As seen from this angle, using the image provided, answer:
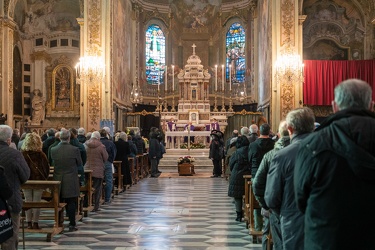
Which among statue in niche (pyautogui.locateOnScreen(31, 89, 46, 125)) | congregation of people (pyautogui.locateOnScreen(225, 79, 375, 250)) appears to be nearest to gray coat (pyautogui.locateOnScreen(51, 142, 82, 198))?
congregation of people (pyautogui.locateOnScreen(225, 79, 375, 250))

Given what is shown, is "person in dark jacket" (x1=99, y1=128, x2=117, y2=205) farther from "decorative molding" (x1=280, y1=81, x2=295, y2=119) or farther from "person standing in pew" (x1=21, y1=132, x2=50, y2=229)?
"decorative molding" (x1=280, y1=81, x2=295, y2=119)

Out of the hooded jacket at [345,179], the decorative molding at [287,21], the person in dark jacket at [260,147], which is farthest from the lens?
the decorative molding at [287,21]

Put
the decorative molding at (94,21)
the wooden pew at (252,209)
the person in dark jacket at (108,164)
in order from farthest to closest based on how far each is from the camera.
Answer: the decorative molding at (94,21), the person in dark jacket at (108,164), the wooden pew at (252,209)

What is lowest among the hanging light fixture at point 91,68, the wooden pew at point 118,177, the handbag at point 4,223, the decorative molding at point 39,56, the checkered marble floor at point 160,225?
the checkered marble floor at point 160,225

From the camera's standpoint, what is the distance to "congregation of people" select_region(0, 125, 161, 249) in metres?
6.30

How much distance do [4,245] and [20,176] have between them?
817mm

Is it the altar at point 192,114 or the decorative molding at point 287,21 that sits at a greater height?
the decorative molding at point 287,21

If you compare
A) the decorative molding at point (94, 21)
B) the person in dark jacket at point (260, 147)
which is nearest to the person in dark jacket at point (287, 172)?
the person in dark jacket at point (260, 147)

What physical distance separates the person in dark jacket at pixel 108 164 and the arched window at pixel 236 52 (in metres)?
23.7

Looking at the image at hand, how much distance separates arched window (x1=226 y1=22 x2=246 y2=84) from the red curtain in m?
10.8

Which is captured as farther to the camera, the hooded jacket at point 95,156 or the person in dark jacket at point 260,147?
the hooded jacket at point 95,156

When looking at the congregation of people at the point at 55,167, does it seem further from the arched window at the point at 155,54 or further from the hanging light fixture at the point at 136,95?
the arched window at the point at 155,54

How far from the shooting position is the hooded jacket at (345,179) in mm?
3078

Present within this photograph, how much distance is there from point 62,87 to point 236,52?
12216 millimetres
